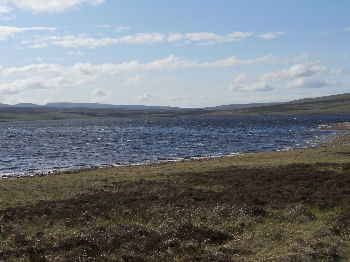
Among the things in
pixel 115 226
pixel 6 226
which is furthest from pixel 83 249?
pixel 6 226

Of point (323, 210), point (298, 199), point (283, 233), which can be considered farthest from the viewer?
point (298, 199)

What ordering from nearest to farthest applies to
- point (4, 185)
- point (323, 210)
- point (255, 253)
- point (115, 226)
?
point (255, 253) < point (115, 226) < point (323, 210) < point (4, 185)

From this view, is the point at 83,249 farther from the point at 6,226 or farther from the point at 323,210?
the point at 323,210

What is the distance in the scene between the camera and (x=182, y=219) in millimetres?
21812

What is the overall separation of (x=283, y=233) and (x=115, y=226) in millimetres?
8956

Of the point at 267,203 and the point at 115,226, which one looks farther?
the point at 267,203

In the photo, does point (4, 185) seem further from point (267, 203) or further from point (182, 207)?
point (267, 203)

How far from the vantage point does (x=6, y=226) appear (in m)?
21.2

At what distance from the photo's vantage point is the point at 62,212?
78.5 feet

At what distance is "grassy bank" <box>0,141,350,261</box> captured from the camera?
16797mm

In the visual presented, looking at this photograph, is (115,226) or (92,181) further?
(92,181)

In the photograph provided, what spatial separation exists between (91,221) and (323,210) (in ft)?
47.1

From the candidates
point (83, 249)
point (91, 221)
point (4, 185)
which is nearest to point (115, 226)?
point (91, 221)

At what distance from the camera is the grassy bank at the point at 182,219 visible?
55.1 feet
